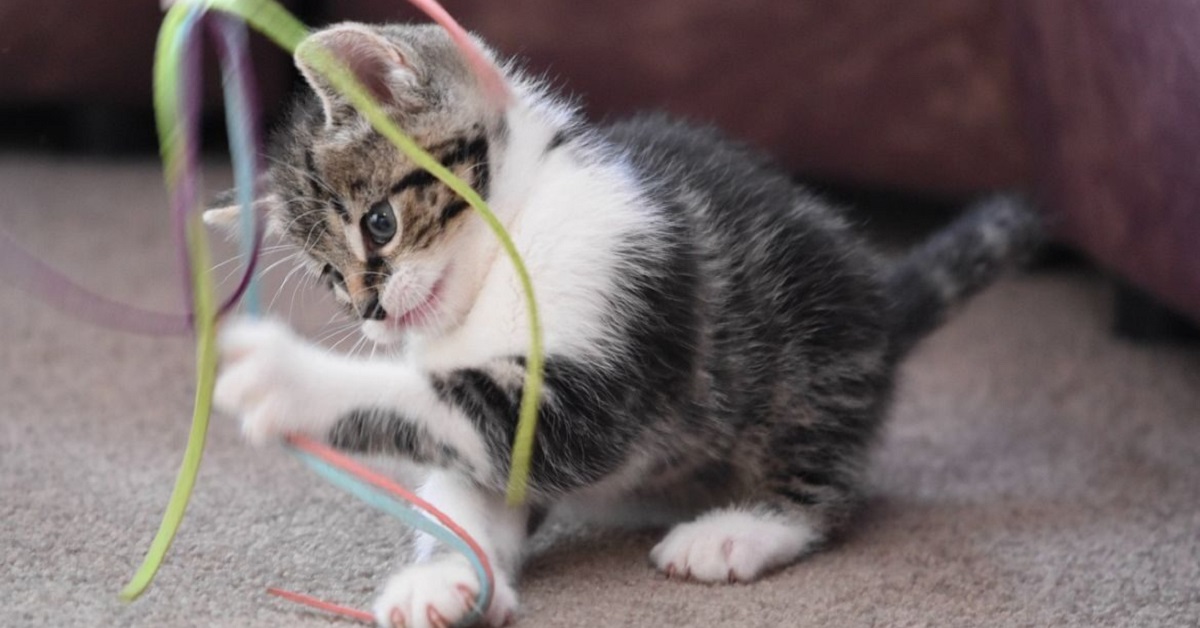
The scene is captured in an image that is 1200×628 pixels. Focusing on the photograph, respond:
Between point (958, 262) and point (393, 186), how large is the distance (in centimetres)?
70

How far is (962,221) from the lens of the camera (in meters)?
1.59

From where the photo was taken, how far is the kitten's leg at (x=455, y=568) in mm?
1047

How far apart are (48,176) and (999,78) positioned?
1.84 metres

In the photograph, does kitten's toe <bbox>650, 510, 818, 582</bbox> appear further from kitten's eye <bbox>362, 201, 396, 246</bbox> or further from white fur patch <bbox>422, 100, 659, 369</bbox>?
kitten's eye <bbox>362, 201, 396, 246</bbox>

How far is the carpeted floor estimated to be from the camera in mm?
1117

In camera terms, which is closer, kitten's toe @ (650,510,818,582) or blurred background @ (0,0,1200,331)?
kitten's toe @ (650,510,818,582)

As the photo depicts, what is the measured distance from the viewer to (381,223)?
1142 mm

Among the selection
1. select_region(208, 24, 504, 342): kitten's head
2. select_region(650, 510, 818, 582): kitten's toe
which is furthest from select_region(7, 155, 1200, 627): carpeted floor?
select_region(208, 24, 504, 342): kitten's head

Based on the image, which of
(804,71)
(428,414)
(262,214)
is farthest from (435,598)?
(804,71)

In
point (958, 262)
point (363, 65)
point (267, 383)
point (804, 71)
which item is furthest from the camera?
point (804, 71)

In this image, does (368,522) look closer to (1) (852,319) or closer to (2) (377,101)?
→ (2) (377,101)

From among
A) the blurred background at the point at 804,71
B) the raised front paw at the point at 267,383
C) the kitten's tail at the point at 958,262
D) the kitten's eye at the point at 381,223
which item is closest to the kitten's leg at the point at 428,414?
the raised front paw at the point at 267,383

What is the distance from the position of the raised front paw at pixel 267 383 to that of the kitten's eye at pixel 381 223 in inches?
5.1

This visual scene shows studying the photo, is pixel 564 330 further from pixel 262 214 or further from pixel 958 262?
pixel 958 262
